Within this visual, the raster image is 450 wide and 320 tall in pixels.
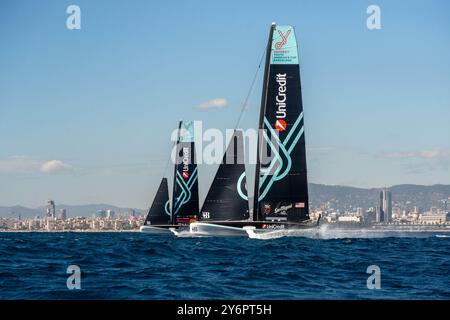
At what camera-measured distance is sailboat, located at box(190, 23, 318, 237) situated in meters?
49.3

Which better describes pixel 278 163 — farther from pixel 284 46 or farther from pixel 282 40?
pixel 282 40

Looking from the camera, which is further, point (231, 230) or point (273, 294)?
point (231, 230)

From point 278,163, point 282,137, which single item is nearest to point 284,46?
point 282,137

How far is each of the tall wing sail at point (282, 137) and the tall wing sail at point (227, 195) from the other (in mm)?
7563

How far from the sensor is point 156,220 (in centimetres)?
9938

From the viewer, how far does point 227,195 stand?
5909cm

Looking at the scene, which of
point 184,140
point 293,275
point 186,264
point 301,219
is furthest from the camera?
point 184,140

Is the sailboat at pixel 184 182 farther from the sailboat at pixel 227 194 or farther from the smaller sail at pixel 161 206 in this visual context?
the sailboat at pixel 227 194

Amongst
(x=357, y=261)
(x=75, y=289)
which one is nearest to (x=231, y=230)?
(x=357, y=261)

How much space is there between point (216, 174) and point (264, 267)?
33142mm

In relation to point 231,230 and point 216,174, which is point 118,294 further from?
point 216,174

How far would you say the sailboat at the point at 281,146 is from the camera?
49312mm

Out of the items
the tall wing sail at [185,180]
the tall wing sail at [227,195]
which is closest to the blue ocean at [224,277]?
the tall wing sail at [227,195]

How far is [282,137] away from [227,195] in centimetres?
1077
